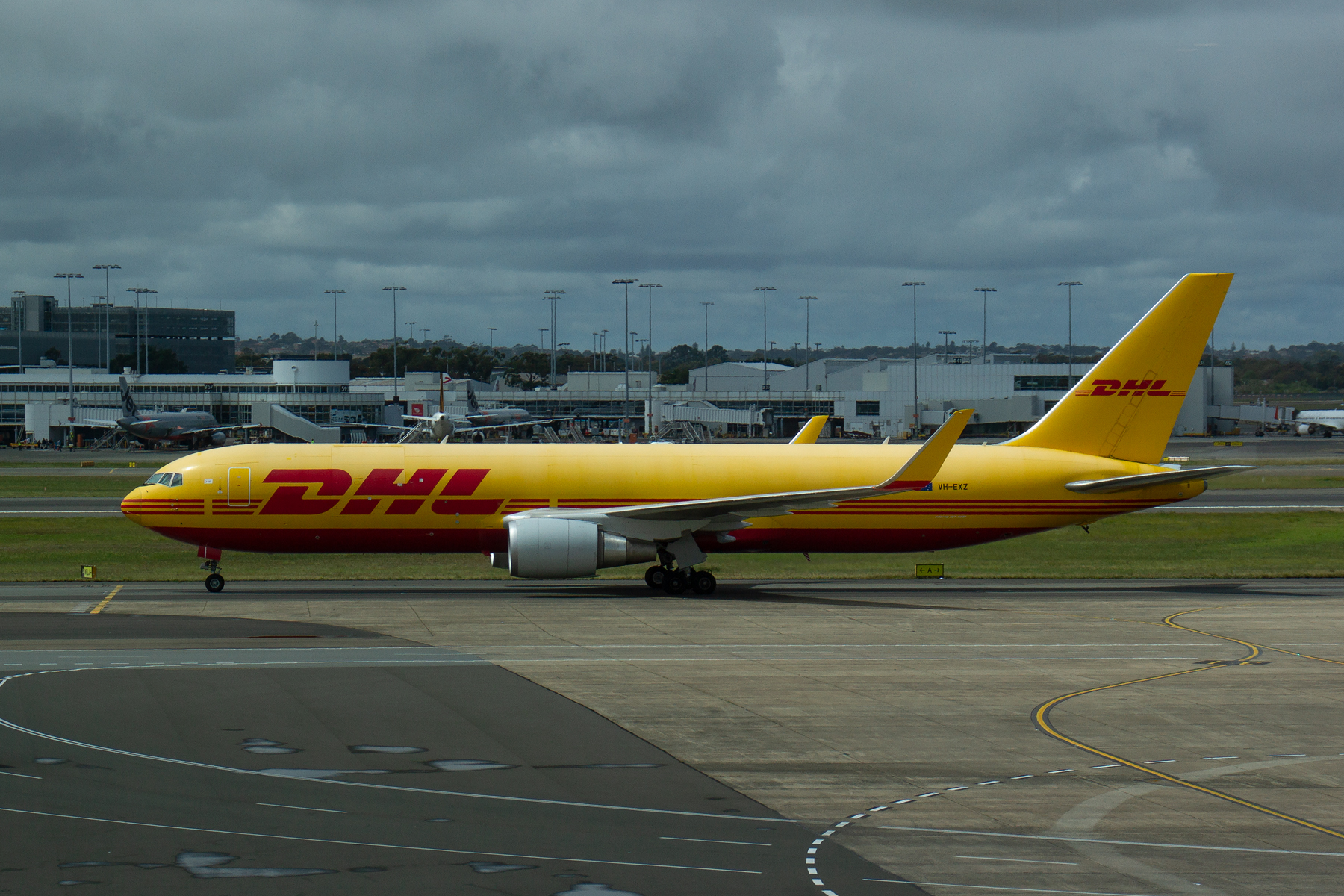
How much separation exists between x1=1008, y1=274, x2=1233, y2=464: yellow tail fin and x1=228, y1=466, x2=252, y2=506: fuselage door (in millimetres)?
24967

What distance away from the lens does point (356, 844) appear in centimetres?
1360

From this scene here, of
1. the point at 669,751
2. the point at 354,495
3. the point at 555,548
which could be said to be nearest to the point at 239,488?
the point at 354,495

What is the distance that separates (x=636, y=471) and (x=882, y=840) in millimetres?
24583

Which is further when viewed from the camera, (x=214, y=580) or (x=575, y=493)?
(x=575, y=493)

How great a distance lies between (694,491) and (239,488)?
13852 millimetres

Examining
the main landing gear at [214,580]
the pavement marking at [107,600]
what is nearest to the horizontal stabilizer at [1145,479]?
the main landing gear at [214,580]

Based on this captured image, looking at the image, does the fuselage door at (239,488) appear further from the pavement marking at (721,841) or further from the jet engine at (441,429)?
the jet engine at (441,429)

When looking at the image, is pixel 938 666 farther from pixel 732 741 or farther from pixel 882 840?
pixel 882 840

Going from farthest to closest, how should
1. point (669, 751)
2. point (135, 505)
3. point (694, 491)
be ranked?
1. point (694, 491)
2. point (135, 505)
3. point (669, 751)

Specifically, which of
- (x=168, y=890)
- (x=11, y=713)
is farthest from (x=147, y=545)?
(x=168, y=890)

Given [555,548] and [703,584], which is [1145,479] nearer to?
[703,584]

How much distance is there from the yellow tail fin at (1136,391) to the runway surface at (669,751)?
9.57 m

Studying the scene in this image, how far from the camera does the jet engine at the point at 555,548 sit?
35344mm

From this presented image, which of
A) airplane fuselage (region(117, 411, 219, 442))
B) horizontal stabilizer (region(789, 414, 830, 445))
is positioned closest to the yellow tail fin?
horizontal stabilizer (region(789, 414, 830, 445))
